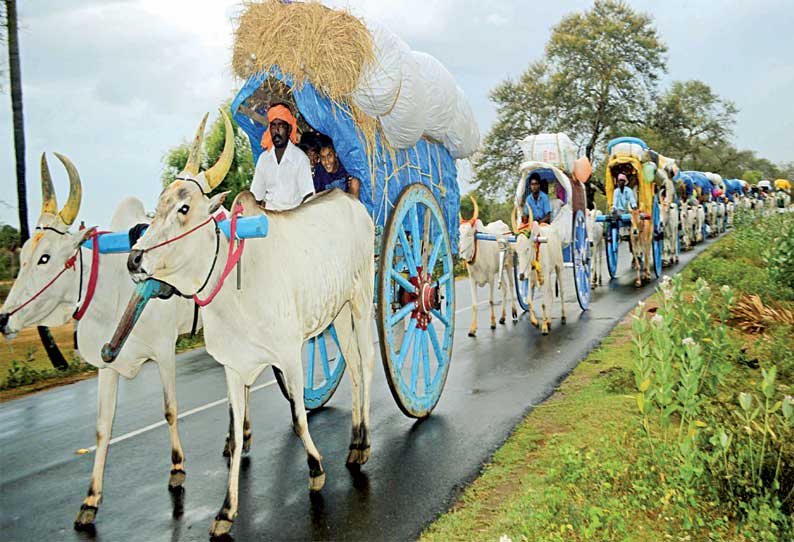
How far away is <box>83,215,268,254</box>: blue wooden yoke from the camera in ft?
13.4

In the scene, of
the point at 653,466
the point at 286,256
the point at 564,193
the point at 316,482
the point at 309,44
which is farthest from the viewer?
the point at 564,193

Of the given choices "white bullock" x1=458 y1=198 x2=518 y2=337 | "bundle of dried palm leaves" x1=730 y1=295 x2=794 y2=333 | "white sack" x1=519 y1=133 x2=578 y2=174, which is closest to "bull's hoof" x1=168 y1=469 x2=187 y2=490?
"white bullock" x1=458 y1=198 x2=518 y2=337

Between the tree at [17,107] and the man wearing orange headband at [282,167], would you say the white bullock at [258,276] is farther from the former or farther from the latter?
the tree at [17,107]

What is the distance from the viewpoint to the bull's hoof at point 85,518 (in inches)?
179

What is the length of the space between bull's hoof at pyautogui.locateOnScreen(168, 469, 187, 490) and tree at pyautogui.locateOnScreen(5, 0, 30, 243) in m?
7.18

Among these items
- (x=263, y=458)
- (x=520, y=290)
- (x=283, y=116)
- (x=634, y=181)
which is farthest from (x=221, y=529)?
(x=634, y=181)

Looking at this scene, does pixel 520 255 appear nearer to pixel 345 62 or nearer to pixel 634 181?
pixel 345 62

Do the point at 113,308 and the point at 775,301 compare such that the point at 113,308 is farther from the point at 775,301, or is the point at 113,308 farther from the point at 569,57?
the point at 569,57

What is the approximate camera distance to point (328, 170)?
20.2 ft

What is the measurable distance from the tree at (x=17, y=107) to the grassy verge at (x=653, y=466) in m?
8.60

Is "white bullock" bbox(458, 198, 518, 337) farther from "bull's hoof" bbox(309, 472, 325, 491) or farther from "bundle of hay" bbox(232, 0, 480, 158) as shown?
"bull's hoof" bbox(309, 472, 325, 491)

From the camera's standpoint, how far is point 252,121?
5980 millimetres

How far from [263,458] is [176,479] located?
81cm

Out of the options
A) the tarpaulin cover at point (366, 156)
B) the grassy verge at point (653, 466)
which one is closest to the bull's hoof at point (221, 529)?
the grassy verge at point (653, 466)
